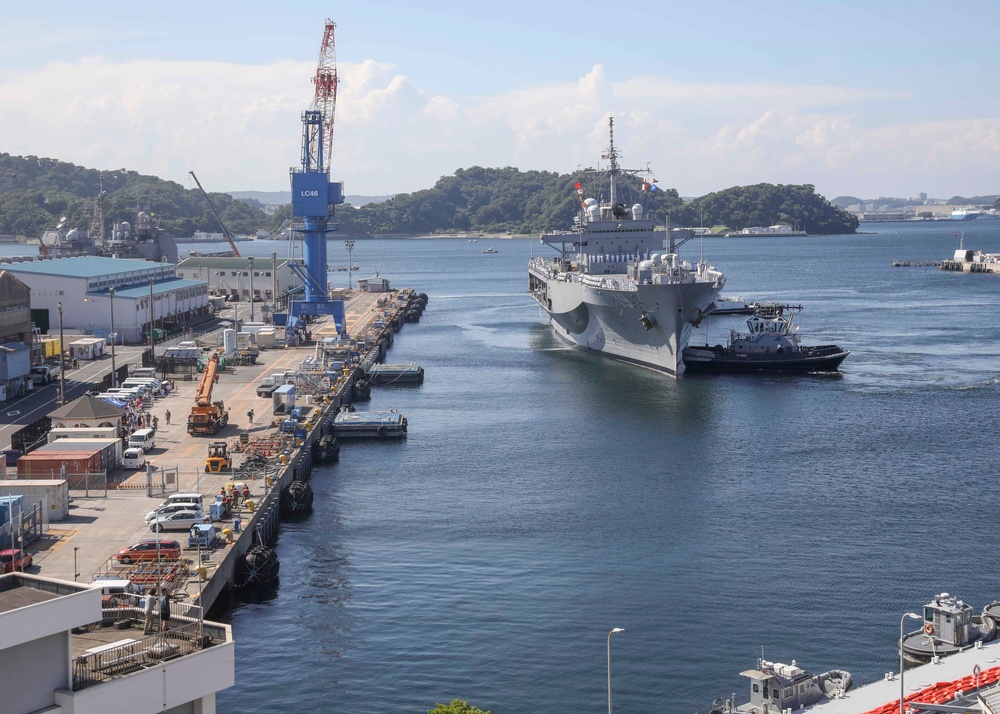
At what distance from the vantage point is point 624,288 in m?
52.4

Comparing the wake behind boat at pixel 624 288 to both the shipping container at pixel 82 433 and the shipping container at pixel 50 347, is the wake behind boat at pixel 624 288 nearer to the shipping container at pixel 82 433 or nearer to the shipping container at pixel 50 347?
the shipping container at pixel 50 347

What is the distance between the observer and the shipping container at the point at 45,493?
84.2 ft

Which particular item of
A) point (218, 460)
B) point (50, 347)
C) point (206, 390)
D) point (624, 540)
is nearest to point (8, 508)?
point (218, 460)

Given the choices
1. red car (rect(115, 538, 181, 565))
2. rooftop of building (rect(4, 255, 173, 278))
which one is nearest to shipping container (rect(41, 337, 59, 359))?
rooftop of building (rect(4, 255, 173, 278))

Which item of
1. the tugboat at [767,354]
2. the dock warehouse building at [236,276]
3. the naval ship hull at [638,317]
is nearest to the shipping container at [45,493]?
the naval ship hull at [638,317]

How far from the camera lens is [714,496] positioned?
31359mm

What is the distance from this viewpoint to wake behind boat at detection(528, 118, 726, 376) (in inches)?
2000

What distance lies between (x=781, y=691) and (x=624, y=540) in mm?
10193

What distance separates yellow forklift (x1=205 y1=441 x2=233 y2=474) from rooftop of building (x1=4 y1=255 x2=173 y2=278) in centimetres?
2814

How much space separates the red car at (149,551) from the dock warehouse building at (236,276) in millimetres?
59708

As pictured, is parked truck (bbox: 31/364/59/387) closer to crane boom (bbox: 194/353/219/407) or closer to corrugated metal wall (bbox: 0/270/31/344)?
corrugated metal wall (bbox: 0/270/31/344)

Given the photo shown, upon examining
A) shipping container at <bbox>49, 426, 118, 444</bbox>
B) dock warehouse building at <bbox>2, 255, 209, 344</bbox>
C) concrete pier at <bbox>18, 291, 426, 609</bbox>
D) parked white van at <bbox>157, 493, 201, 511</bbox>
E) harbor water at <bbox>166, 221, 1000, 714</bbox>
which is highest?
dock warehouse building at <bbox>2, 255, 209, 344</bbox>

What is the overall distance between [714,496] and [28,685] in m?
24.0

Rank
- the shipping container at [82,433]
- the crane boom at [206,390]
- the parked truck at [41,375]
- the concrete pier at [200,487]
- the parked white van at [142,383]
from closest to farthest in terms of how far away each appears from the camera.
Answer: the concrete pier at [200,487] → the shipping container at [82,433] → the crane boom at [206,390] → the parked white van at [142,383] → the parked truck at [41,375]
